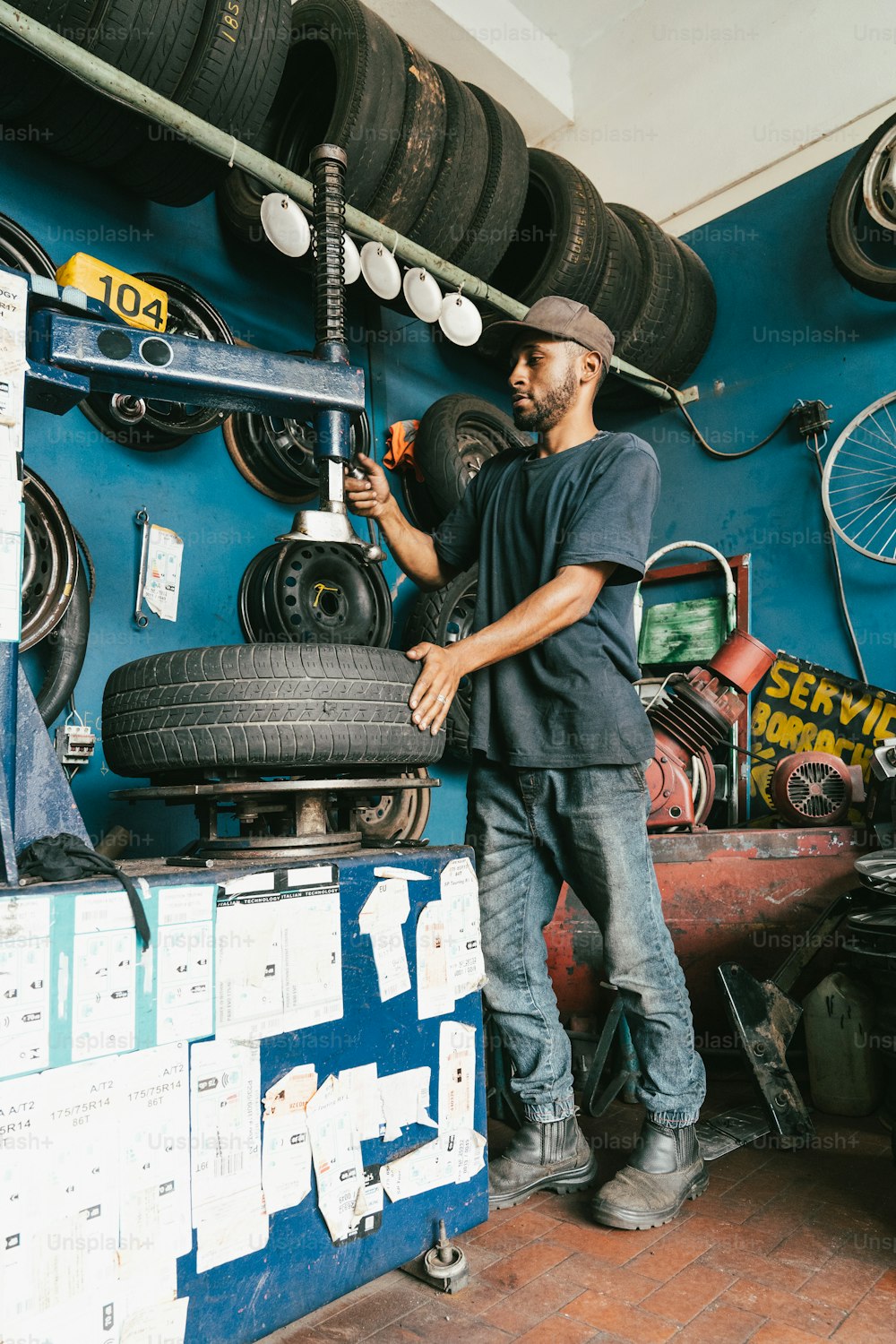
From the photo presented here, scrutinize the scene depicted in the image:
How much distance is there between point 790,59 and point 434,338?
2044 millimetres

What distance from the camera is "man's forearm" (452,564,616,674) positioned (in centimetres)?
158

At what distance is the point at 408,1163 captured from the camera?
53.2 inches

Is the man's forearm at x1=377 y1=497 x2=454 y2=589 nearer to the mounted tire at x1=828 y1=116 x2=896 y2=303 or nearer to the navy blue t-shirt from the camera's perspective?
the navy blue t-shirt

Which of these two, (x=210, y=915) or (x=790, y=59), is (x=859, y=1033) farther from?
(x=790, y=59)

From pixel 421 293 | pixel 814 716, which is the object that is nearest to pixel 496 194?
pixel 421 293

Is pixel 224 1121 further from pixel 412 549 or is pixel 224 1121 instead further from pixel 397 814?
pixel 397 814

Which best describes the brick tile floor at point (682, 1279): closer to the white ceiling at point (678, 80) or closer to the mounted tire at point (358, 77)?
the mounted tire at point (358, 77)

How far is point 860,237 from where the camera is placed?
325 cm

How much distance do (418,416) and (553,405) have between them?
2000 millimetres

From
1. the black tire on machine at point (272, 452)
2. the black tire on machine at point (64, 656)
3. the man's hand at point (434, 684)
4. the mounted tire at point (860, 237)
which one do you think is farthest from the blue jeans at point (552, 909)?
the mounted tire at point (860, 237)

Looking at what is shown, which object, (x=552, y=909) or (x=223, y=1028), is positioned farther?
(x=552, y=909)

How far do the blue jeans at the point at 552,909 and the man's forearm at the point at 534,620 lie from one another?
28 centimetres

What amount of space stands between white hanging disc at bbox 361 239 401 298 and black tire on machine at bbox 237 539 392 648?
823mm

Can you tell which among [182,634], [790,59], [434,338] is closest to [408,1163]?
[182,634]
